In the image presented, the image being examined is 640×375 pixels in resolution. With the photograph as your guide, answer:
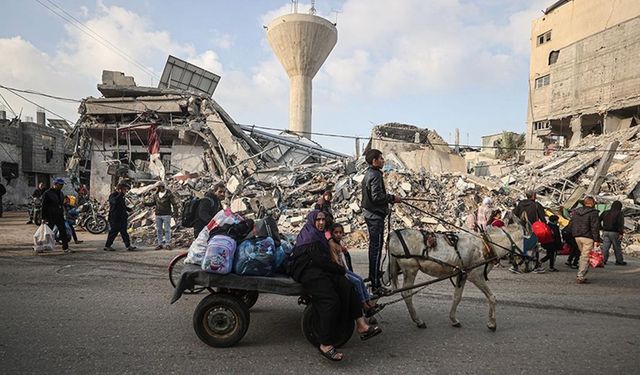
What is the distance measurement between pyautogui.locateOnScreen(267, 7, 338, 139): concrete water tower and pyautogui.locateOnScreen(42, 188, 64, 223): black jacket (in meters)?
24.4

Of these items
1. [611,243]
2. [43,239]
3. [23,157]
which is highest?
[23,157]

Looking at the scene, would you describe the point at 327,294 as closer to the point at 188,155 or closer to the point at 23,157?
the point at 188,155

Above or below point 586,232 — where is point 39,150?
above

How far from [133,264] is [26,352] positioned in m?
4.46

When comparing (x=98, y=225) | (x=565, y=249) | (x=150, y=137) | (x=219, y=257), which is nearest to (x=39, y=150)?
(x=150, y=137)

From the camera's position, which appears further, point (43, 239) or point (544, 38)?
point (544, 38)

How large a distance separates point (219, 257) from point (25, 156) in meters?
30.9

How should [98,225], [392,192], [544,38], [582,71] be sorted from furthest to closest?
1. [544,38]
2. [582,71]
3. [392,192]
4. [98,225]

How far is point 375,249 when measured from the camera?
4.96 metres

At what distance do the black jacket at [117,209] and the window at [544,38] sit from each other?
35431 mm

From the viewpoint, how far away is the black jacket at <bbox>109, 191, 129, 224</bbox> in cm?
927

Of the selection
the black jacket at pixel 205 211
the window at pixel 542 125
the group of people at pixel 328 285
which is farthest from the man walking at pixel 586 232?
the window at pixel 542 125

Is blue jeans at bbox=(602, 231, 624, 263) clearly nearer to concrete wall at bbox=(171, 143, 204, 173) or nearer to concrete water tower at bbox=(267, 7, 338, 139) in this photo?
concrete wall at bbox=(171, 143, 204, 173)

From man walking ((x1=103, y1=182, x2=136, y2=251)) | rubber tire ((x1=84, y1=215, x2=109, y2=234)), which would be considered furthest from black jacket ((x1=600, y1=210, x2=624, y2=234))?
rubber tire ((x1=84, y1=215, x2=109, y2=234))
